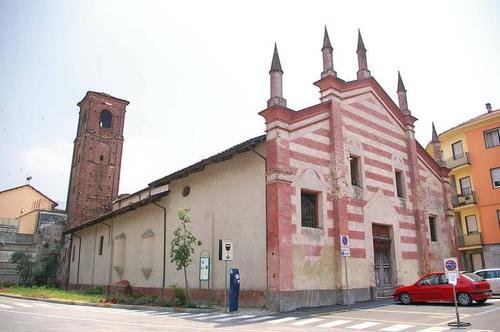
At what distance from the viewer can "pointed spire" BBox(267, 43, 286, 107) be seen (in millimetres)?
16859

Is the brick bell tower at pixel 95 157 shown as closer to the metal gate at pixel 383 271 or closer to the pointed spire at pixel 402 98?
the metal gate at pixel 383 271

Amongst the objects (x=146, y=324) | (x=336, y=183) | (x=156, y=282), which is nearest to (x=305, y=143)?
(x=336, y=183)

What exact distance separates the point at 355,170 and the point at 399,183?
4.22 metres

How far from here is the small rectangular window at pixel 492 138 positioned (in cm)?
3295

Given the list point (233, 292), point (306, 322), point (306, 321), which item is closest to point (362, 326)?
point (306, 322)

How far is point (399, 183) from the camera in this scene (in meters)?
22.7

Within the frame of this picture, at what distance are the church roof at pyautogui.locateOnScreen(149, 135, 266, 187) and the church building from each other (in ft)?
0.20

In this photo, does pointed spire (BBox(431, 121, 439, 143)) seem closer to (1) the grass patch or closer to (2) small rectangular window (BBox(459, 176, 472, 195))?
(2) small rectangular window (BBox(459, 176, 472, 195))

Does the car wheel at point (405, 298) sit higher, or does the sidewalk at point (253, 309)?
the car wheel at point (405, 298)

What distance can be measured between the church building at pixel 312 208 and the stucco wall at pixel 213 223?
0.06m

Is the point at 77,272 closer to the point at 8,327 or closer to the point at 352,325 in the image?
the point at 8,327

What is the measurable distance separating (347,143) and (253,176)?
5.44 meters

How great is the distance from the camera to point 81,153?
40.7 meters

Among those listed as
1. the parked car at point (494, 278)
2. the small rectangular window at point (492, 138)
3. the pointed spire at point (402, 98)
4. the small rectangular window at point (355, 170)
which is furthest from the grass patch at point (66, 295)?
the small rectangular window at point (492, 138)
